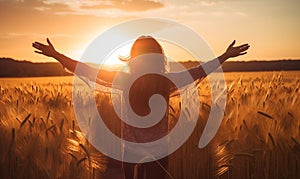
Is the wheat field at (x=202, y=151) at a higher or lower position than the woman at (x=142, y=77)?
lower

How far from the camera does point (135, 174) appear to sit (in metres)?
2.92

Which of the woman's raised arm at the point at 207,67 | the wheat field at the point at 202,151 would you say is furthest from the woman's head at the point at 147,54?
the wheat field at the point at 202,151

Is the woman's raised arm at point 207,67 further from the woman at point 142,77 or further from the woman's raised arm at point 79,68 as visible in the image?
the woman's raised arm at point 79,68

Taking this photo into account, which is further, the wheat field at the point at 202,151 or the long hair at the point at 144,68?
the wheat field at the point at 202,151

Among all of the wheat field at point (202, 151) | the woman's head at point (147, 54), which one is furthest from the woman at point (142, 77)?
the wheat field at point (202, 151)

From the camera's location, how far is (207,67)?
2.73m

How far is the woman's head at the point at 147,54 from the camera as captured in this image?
2.61m

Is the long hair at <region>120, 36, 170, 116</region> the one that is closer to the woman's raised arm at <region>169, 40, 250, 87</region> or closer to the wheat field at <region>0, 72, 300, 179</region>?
the woman's raised arm at <region>169, 40, 250, 87</region>

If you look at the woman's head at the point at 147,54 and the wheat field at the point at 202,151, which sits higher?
the woman's head at the point at 147,54

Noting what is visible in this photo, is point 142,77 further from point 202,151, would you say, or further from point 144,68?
point 202,151

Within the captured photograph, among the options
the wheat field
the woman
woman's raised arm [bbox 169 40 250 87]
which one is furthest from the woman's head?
the wheat field

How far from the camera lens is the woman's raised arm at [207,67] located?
265cm

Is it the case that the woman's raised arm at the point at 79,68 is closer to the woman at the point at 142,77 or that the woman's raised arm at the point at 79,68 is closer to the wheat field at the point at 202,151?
the woman at the point at 142,77

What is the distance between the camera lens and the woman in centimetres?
261
